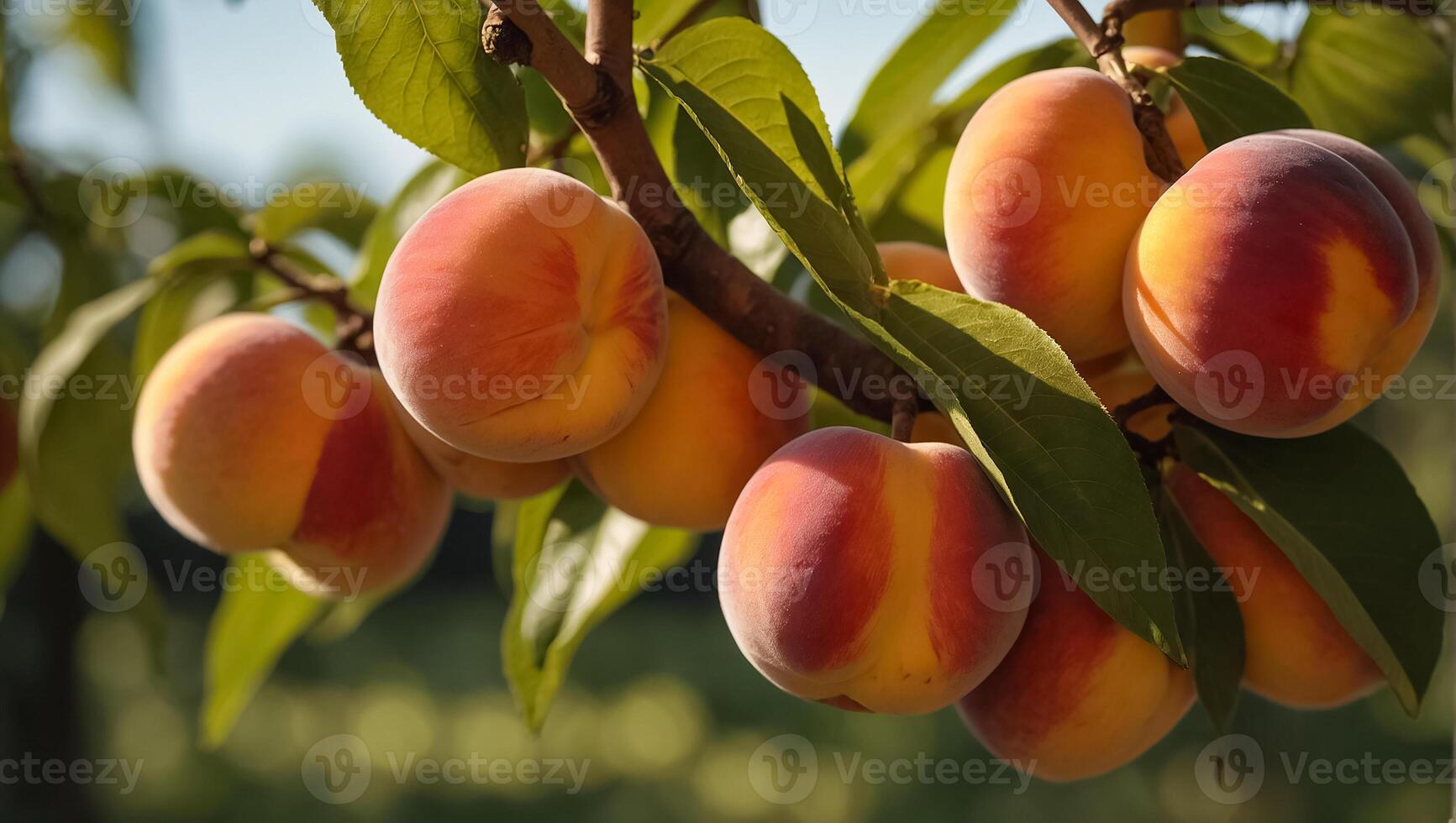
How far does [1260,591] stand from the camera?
1.88 ft

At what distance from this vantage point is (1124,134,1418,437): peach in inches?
18.3

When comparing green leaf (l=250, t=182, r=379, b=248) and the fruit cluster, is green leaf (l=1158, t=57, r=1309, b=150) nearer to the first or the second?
the fruit cluster

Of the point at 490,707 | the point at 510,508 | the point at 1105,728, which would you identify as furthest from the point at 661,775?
the point at 1105,728

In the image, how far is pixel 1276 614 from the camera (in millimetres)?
572

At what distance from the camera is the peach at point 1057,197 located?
51 centimetres

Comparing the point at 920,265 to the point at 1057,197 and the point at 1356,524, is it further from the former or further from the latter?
the point at 1356,524

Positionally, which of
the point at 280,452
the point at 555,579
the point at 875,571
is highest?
the point at 875,571

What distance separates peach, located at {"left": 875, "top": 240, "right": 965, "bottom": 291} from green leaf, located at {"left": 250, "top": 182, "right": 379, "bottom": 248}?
1.49ft

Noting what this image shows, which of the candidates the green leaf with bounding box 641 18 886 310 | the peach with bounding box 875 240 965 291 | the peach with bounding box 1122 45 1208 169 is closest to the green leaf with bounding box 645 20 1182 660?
the green leaf with bounding box 641 18 886 310

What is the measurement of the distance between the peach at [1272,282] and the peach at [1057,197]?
0.03 m

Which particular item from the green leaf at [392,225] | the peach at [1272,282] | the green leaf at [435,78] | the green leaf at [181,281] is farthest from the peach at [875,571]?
the green leaf at [181,281]

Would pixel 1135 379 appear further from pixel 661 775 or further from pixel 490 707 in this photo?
pixel 490 707

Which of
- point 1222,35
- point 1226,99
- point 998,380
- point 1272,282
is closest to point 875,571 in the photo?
point 998,380

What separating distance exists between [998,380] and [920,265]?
17 cm
